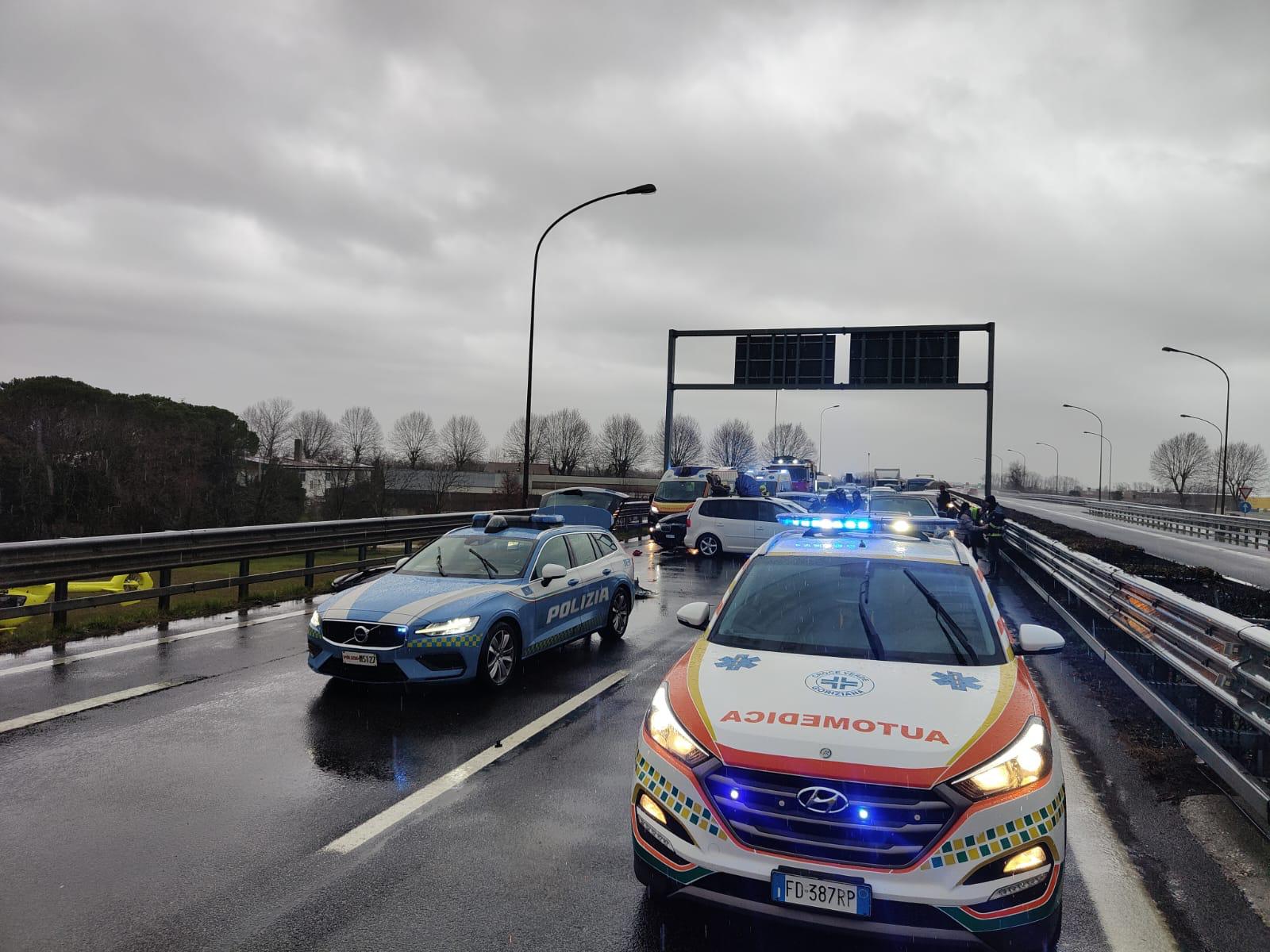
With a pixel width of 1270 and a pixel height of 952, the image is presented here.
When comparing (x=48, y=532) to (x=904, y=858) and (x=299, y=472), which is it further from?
(x=904, y=858)

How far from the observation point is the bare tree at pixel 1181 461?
110688 millimetres

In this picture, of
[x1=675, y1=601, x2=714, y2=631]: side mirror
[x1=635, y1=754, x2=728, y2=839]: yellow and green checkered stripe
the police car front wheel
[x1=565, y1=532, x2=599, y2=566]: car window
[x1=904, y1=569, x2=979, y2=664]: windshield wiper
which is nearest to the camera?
[x1=635, y1=754, x2=728, y2=839]: yellow and green checkered stripe

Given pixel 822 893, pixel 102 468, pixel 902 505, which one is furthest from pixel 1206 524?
pixel 102 468

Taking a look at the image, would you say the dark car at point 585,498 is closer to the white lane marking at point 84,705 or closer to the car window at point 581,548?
the car window at point 581,548

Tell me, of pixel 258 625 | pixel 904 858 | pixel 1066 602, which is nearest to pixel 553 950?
pixel 904 858

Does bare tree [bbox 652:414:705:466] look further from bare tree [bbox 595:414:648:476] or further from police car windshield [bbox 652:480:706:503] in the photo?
police car windshield [bbox 652:480:706:503]

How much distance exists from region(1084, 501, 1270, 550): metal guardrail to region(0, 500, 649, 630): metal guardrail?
105ft

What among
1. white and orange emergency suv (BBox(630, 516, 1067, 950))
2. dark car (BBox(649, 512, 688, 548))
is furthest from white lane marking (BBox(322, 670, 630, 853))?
dark car (BBox(649, 512, 688, 548))

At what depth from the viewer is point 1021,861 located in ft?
9.92

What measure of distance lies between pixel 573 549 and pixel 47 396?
2824 inches

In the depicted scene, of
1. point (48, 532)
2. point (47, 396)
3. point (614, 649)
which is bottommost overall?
point (48, 532)

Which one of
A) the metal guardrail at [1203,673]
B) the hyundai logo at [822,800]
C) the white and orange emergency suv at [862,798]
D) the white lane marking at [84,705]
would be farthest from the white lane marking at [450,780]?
the metal guardrail at [1203,673]

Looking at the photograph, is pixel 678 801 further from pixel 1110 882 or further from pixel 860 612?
pixel 1110 882

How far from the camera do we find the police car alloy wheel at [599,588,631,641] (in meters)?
9.69
